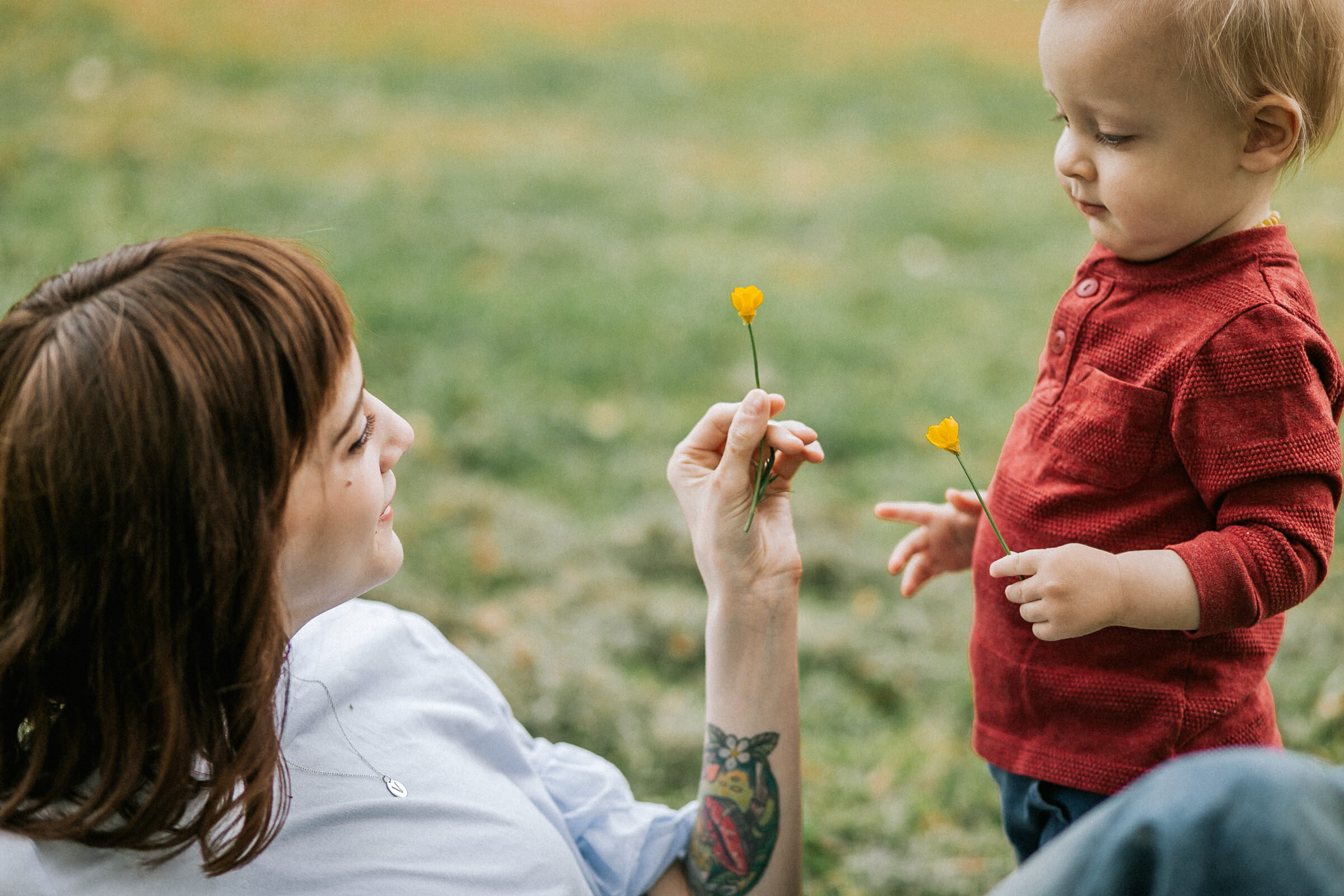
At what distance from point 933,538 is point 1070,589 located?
0.56 m

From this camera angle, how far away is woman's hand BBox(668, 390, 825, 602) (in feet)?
5.53

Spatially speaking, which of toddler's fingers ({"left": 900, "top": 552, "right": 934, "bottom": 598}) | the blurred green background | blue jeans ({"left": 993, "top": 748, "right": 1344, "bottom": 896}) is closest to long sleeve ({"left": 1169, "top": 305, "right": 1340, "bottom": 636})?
blue jeans ({"left": 993, "top": 748, "right": 1344, "bottom": 896})

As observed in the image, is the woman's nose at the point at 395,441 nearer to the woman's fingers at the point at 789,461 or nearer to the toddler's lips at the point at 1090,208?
the woman's fingers at the point at 789,461

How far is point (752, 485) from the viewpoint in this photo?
68.7 inches

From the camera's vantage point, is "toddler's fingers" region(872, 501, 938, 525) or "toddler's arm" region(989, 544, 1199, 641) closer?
"toddler's arm" region(989, 544, 1199, 641)

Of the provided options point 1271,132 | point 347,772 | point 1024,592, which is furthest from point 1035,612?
point 347,772

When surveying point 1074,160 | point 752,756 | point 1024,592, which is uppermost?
point 1074,160

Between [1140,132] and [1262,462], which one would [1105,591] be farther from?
[1140,132]

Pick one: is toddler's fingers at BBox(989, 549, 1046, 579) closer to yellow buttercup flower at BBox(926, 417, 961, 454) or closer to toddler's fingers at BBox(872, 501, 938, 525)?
yellow buttercup flower at BBox(926, 417, 961, 454)

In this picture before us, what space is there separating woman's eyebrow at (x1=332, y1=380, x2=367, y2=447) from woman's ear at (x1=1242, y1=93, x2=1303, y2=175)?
3.43 ft

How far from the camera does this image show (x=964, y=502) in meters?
1.83

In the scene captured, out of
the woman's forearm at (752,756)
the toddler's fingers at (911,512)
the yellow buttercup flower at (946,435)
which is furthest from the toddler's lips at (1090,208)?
the woman's forearm at (752,756)

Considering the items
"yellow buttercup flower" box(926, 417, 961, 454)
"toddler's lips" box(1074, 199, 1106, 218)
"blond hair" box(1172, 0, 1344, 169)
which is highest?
"blond hair" box(1172, 0, 1344, 169)

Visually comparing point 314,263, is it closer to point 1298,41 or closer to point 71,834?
point 71,834
